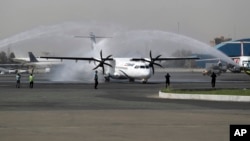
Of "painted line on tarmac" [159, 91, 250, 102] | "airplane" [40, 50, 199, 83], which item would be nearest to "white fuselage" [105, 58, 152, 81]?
"airplane" [40, 50, 199, 83]

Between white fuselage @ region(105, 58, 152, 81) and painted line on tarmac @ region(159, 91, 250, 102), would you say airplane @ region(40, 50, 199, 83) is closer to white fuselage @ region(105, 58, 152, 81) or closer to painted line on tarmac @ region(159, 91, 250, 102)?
white fuselage @ region(105, 58, 152, 81)

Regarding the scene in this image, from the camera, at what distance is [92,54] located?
253 ft

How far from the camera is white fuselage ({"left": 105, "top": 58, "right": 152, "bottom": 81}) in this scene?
198 feet

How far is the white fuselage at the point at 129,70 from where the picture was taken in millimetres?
60350

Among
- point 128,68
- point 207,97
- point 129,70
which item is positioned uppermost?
point 128,68

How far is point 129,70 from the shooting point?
6212 cm

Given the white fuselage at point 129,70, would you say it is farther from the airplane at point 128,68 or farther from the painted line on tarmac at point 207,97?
the painted line on tarmac at point 207,97

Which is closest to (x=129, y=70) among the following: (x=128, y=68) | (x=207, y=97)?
(x=128, y=68)

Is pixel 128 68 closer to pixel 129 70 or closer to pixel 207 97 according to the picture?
pixel 129 70

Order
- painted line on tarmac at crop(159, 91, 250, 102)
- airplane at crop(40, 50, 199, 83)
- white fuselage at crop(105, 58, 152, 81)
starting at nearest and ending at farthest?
painted line on tarmac at crop(159, 91, 250, 102) < white fuselage at crop(105, 58, 152, 81) < airplane at crop(40, 50, 199, 83)

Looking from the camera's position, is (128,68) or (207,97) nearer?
(207,97)
